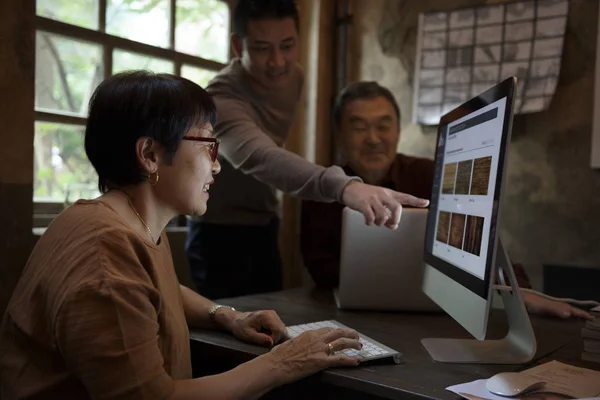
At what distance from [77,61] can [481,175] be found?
1744 mm

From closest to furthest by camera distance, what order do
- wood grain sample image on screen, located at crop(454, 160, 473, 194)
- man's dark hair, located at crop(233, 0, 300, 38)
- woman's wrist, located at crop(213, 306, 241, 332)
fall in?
wood grain sample image on screen, located at crop(454, 160, 473, 194) < woman's wrist, located at crop(213, 306, 241, 332) < man's dark hair, located at crop(233, 0, 300, 38)

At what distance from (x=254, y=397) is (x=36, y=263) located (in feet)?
1.37

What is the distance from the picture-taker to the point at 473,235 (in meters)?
1.09

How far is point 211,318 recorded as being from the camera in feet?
4.35

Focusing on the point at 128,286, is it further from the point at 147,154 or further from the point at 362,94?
the point at 362,94

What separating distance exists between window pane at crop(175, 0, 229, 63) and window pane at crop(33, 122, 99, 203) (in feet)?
2.18

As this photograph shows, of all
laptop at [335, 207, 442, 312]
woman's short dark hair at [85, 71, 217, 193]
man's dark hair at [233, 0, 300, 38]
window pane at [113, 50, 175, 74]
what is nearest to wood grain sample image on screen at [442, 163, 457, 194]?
laptop at [335, 207, 442, 312]

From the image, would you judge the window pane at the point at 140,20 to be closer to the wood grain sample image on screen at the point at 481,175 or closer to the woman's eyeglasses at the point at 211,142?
the woman's eyeglasses at the point at 211,142

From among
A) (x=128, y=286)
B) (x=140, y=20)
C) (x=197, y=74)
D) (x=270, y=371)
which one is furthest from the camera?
(x=197, y=74)

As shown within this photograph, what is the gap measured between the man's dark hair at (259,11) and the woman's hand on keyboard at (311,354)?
3.92ft

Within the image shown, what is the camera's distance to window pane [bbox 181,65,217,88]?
2.65 meters

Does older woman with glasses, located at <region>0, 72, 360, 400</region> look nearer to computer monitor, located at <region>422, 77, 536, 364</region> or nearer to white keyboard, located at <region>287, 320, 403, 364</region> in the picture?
Result: white keyboard, located at <region>287, 320, 403, 364</region>

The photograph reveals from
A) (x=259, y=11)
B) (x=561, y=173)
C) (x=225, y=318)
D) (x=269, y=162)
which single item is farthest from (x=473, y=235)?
(x=561, y=173)

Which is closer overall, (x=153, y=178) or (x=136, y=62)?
(x=153, y=178)
